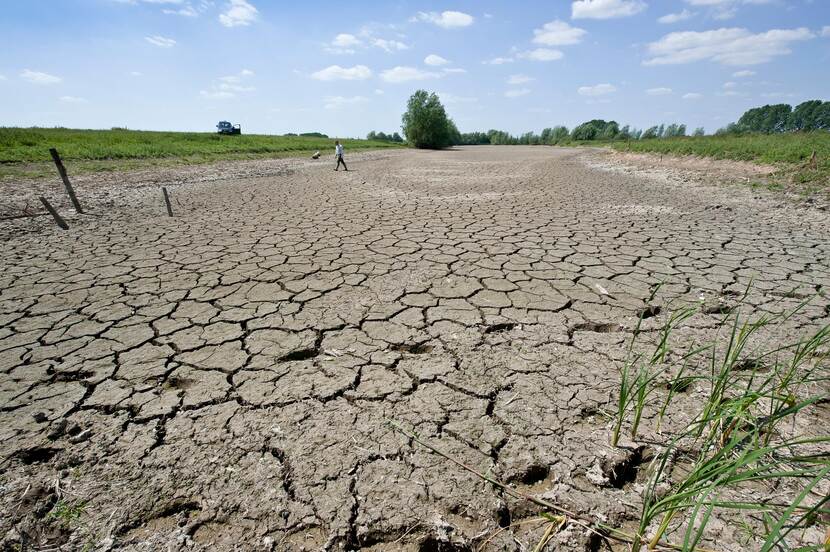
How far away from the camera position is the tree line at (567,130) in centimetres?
3881

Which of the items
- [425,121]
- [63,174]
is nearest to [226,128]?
[425,121]

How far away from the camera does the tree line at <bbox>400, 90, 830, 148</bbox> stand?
38.8 m

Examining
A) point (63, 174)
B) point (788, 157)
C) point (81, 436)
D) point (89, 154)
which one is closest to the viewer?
point (81, 436)

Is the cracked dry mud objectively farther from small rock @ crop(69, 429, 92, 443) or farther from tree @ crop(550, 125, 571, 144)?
tree @ crop(550, 125, 571, 144)

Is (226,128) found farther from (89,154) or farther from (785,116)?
(785,116)

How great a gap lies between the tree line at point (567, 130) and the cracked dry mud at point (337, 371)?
21.6 meters

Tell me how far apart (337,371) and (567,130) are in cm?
7015

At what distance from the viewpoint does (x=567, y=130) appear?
62656 mm

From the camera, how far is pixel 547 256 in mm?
3859

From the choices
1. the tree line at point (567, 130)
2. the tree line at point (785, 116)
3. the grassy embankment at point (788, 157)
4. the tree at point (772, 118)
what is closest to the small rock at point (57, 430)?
the grassy embankment at point (788, 157)

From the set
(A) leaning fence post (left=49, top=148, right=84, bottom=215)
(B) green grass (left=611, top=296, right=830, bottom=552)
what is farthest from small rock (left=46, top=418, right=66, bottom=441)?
(A) leaning fence post (left=49, top=148, right=84, bottom=215)

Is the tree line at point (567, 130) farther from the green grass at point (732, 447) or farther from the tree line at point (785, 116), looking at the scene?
the green grass at point (732, 447)

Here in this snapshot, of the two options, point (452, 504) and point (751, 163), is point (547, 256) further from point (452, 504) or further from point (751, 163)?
point (751, 163)

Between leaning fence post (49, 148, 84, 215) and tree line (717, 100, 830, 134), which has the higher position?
tree line (717, 100, 830, 134)
